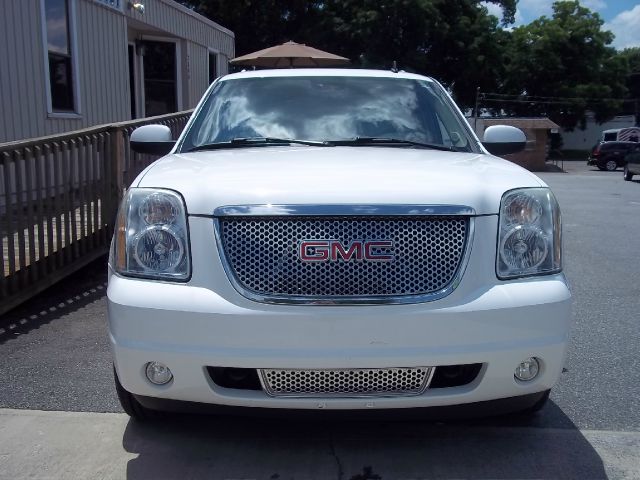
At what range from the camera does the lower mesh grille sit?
2.64 m

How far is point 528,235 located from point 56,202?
4.31 metres

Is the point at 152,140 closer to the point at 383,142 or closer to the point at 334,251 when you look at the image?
the point at 383,142

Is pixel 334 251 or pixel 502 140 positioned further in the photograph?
pixel 502 140

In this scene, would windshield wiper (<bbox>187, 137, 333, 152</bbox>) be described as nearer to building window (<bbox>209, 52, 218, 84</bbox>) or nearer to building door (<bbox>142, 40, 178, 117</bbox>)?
building door (<bbox>142, 40, 178, 117</bbox>)

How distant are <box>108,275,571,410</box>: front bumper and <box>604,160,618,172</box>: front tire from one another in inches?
1404

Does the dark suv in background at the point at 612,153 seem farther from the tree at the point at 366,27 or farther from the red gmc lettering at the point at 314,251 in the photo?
the red gmc lettering at the point at 314,251

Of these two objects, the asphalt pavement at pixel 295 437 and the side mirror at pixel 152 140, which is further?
the side mirror at pixel 152 140

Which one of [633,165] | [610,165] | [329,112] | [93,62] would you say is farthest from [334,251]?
[610,165]

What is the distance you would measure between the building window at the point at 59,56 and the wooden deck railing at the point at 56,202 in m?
2.94

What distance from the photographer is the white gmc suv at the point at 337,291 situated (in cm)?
256

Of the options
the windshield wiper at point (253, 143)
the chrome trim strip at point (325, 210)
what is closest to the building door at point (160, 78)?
the windshield wiper at point (253, 143)

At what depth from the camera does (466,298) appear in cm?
262

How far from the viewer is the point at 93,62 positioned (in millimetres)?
10461

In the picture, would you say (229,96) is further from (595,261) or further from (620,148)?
(620,148)
